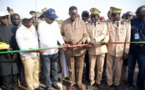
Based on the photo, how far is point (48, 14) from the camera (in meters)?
4.12

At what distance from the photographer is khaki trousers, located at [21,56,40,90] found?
4066 millimetres

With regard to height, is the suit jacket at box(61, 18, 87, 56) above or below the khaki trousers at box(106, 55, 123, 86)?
above

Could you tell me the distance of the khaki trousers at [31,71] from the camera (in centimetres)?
407

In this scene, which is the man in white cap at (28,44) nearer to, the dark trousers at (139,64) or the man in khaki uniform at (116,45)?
the man in khaki uniform at (116,45)

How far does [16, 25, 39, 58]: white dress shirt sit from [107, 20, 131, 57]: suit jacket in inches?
80.2

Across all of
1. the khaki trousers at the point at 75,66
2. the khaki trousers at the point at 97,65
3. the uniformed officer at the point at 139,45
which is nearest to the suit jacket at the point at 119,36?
the uniformed officer at the point at 139,45

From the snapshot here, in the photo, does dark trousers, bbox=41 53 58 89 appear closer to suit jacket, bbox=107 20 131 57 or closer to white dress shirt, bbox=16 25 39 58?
white dress shirt, bbox=16 25 39 58

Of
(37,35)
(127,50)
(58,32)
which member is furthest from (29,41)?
(127,50)

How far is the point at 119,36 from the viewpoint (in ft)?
14.2

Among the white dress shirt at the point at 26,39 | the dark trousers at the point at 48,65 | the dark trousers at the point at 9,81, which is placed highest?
the white dress shirt at the point at 26,39

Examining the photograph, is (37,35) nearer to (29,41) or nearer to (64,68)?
(29,41)

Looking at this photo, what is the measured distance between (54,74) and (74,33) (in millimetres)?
1296

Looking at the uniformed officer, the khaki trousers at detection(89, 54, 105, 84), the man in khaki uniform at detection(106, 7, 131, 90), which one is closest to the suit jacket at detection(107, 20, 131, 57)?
the man in khaki uniform at detection(106, 7, 131, 90)

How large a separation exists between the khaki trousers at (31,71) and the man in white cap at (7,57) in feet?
0.96
